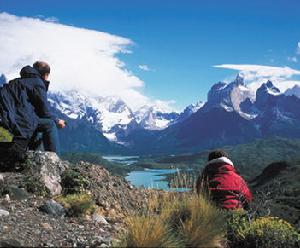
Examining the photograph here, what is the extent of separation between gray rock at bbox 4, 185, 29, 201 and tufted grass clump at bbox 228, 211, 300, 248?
518cm

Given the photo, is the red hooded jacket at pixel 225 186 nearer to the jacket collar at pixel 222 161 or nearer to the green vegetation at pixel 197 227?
the jacket collar at pixel 222 161

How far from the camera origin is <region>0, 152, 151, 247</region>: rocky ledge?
29.7ft

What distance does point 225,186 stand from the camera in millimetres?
11312

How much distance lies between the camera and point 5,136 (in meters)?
24.7

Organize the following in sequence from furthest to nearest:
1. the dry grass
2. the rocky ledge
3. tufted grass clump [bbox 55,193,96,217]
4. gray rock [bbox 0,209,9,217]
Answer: tufted grass clump [bbox 55,193,96,217], gray rock [bbox 0,209,9,217], the rocky ledge, the dry grass

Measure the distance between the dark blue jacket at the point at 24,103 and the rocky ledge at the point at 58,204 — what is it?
1.27 metres

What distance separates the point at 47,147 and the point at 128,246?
7608 millimetres

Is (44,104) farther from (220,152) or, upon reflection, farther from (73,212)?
(220,152)

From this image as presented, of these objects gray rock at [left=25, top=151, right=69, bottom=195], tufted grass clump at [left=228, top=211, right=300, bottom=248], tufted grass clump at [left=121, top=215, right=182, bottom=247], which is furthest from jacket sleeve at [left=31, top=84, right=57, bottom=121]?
tufted grass clump at [left=121, top=215, right=182, bottom=247]

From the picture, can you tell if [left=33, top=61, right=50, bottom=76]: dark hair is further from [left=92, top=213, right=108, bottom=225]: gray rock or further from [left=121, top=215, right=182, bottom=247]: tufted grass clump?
[left=121, top=215, right=182, bottom=247]: tufted grass clump

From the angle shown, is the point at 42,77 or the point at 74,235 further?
the point at 42,77

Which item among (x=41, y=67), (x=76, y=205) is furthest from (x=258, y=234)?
(x=41, y=67)

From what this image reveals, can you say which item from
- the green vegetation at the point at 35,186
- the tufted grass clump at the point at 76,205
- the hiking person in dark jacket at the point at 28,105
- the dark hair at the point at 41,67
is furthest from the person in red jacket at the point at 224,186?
the dark hair at the point at 41,67

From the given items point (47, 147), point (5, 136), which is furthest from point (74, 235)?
point (5, 136)
